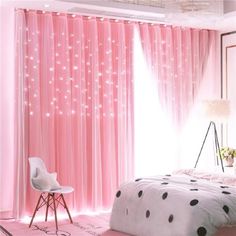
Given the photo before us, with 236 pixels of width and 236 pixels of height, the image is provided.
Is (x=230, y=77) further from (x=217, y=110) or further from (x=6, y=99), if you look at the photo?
(x=6, y=99)

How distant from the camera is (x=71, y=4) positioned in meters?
5.36

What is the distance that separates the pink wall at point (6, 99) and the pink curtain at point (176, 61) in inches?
69.3

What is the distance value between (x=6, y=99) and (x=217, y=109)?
8.70ft

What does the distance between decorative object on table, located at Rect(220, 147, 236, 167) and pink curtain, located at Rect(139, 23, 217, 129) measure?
73 cm

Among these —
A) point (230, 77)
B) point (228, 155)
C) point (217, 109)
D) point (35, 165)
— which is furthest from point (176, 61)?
point (35, 165)

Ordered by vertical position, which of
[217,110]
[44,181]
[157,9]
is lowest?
[44,181]

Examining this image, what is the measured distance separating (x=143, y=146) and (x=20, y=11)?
2354 millimetres

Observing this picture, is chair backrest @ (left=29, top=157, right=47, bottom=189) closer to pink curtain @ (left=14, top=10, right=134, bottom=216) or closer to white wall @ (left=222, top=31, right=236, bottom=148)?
pink curtain @ (left=14, top=10, right=134, bottom=216)

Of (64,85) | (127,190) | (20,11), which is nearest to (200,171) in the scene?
(127,190)

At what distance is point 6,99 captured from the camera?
5633 mm

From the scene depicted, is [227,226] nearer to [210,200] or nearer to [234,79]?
[210,200]

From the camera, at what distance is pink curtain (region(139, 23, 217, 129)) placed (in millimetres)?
6465

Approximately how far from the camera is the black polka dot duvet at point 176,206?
156 inches

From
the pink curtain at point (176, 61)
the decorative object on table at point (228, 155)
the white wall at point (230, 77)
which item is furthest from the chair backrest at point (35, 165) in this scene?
the white wall at point (230, 77)
